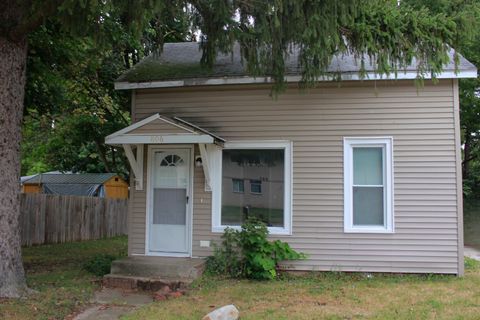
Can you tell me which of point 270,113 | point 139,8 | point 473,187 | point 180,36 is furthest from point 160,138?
point 473,187

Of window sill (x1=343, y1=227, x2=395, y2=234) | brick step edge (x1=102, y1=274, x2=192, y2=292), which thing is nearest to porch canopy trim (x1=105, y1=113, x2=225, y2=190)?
brick step edge (x1=102, y1=274, x2=192, y2=292)

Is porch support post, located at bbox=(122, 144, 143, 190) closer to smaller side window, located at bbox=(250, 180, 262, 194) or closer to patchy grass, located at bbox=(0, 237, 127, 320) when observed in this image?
patchy grass, located at bbox=(0, 237, 127, 320)

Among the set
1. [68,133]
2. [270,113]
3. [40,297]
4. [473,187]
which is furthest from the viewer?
[473,187]

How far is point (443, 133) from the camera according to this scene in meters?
7.93

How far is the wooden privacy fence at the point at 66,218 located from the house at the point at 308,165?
19.6ft

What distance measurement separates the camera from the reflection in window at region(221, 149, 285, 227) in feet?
27.5

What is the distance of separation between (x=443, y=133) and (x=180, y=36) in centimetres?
852

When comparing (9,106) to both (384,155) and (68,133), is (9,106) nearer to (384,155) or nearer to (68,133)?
(384,155)

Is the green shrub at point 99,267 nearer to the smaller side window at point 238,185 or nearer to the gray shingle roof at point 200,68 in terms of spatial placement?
the smaller side window at point 238,185

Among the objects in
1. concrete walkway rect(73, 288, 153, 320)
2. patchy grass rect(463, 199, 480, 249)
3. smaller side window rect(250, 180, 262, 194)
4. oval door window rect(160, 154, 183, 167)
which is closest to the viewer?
concrete walkway rect(73, 288, 153, 320)

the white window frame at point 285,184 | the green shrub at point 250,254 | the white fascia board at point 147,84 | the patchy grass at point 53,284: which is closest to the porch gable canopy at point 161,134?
the white window frame at point 285,184

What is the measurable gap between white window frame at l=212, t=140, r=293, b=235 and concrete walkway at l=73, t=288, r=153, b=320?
191cm

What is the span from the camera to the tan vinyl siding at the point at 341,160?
25.8ft

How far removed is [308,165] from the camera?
26.9ft
